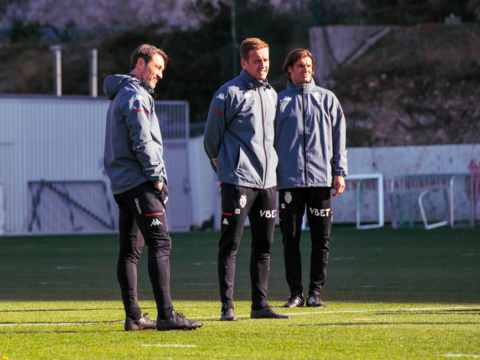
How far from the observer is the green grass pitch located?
170 inches

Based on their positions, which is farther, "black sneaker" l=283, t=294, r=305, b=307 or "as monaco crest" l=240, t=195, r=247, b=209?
"black sneaker" l=283, t=294, r=305, b=307

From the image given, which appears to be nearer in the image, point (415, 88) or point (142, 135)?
point (142, 135)

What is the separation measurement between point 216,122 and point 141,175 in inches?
27.5

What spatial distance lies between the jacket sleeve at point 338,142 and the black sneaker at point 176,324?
1.88 meters

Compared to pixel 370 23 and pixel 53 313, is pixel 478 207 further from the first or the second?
pixel 53 313

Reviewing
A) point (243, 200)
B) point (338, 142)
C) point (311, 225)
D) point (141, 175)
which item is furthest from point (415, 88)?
point (141, 175)

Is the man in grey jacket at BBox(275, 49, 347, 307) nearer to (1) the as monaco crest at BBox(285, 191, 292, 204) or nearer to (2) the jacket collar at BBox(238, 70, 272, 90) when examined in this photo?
(1) the as monaco crest at BBox(285, 191, 292, 204)

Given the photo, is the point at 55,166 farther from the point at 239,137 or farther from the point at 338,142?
the point at 239,137

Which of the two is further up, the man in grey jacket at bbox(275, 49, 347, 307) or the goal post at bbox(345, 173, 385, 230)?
the man in grey jacket at bbox(275, 49, 347, 307)

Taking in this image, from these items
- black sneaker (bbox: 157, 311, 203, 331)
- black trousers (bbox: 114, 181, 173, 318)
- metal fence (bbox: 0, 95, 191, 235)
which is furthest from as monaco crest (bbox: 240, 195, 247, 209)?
metal fence (bbox: 0, 95, 191, 235)

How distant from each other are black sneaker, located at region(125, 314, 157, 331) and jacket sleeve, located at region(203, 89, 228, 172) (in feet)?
3.68

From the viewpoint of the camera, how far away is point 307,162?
6414 mm

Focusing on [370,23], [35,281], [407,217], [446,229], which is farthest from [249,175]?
[370,23]

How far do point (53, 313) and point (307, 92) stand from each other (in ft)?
7.78
